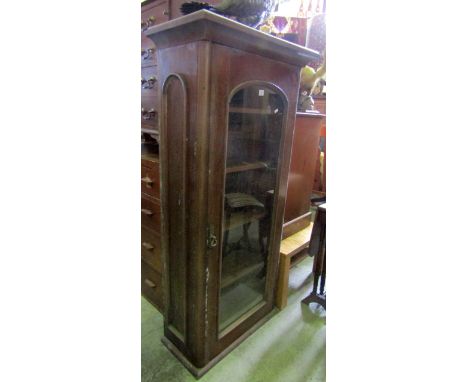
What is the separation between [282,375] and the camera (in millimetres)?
1241

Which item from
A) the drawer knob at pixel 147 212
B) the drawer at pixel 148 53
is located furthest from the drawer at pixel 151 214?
the drawer at pixel 148 53

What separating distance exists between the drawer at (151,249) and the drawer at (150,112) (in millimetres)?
571

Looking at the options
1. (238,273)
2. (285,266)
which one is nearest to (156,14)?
(238,273)

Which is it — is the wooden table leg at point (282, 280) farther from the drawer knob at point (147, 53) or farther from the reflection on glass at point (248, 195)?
the drawer knob at point (147, 53)

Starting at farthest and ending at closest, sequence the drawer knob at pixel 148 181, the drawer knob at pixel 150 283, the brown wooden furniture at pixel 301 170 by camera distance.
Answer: the brown wooden furniture at pixel 301 170
the drawer knob at pixel 150 283
the drawer knob at pixel 148 181

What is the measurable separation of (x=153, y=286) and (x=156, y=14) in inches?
57.5

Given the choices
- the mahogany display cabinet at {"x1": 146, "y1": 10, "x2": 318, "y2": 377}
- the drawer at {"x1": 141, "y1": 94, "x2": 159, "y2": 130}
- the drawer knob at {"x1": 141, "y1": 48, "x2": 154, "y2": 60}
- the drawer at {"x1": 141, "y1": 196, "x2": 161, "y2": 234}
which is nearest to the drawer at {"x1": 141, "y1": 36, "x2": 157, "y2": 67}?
the drawer knob at {"x1": 141, "y1": 48, "x2": 154, "y2": 60}

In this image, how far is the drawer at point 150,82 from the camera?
1.40m

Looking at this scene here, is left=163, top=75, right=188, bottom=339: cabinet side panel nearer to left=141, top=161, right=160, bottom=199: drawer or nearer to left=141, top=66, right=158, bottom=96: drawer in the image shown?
left=141, top=161, right=160, bottom=199: drawer

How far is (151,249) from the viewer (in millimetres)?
1479

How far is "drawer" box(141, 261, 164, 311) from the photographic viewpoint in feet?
4.97

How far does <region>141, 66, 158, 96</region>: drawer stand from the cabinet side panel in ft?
1.47
